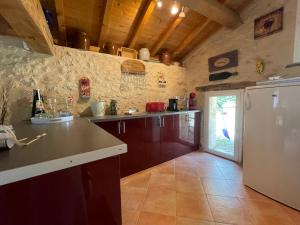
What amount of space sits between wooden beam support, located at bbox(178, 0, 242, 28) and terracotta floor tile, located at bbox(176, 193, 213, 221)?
2.37 m

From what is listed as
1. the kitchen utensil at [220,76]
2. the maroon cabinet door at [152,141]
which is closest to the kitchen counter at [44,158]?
the maroon cabinet door at [152,141]

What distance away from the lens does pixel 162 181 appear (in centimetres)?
222

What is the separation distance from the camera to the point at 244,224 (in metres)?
1.45

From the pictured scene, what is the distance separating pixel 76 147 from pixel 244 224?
1613mm

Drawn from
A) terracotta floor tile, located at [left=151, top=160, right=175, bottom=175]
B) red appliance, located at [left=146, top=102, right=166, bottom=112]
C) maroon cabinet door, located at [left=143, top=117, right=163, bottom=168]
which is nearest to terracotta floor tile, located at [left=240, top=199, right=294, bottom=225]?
terracotta floor tile, located at [left=151, top=160, right=175, bottom=175]

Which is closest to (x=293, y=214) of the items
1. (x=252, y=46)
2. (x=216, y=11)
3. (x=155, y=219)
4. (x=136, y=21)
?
(x=155, y=219)

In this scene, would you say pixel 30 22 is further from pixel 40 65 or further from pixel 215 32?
pixel 215 32

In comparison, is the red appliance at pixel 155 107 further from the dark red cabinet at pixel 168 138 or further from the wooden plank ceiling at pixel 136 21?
the wooden plank ceiling at pixel 136 21

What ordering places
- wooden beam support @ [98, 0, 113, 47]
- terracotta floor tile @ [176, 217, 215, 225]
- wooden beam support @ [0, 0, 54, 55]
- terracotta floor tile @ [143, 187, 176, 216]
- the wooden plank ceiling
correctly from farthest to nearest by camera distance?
the wooden plank ceiling
wooden beam support @ [98, 0, 113, 47]
terracotta floor tile @ [143, 187, 176, 216]
terracotta floor tile @ [176, 217, 215, 225]
wooden beam support @ [0, 0, 54, 55]

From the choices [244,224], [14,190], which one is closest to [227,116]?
[244,224]

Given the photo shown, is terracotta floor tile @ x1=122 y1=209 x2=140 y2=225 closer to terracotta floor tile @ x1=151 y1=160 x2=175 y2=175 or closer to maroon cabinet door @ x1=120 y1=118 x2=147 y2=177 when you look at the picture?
maroon cabinet door @ x1=120 y1=118 x2=147 y2=177

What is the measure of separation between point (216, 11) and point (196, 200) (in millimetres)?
2529

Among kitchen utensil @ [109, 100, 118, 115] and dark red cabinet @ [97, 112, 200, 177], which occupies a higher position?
kitchen utensil @ [109, 100, 118, 115]

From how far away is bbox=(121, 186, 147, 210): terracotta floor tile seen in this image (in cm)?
175
